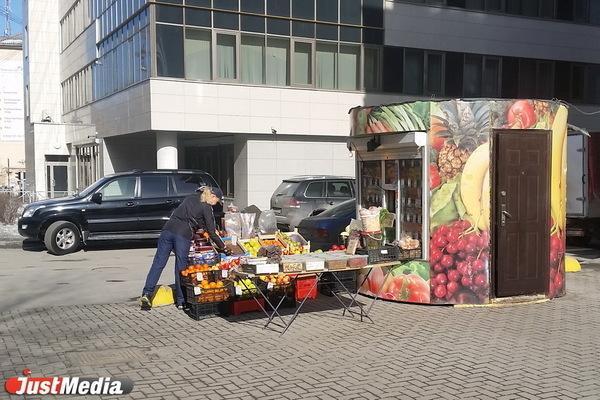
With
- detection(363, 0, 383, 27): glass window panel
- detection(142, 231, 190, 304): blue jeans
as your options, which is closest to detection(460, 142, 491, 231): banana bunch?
detection(142, 231, 190, 304): blue jeans

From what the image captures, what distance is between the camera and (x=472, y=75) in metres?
26.7

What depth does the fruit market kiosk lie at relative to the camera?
314 inches

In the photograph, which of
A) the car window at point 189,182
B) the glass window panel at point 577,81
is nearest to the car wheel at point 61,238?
the car window at point 189,182

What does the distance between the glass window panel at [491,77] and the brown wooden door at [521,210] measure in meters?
19.6

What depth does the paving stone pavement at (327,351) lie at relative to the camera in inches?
203

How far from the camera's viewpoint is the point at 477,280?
809cm

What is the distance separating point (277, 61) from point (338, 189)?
8882 millimetres

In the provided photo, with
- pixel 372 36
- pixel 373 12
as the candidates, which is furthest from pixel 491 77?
pixel 373 12

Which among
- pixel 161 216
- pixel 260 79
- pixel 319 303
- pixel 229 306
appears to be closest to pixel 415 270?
pixel 319 303

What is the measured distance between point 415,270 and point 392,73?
1812cm

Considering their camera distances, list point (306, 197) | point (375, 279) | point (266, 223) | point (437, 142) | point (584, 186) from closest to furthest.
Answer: point (437, 142) → point (375, 279) → point (266, 223) → point (584, 186) → point (306, 197)

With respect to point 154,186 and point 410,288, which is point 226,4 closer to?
point 154,186

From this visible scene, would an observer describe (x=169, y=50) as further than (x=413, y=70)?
No

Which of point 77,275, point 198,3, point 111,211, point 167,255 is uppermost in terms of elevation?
point 198,3
